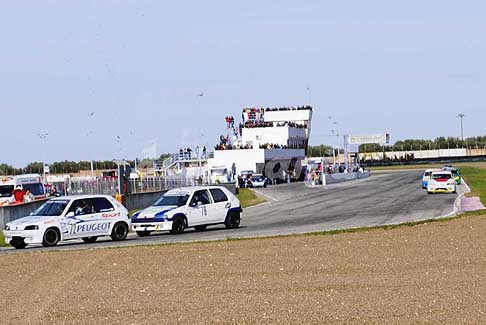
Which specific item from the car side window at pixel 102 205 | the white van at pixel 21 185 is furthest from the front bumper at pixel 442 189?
the car side window at pixel 102 205

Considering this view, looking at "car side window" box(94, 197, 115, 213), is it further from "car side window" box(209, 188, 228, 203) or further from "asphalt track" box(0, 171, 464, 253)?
"car side window" box(209, 188, 228, 203)

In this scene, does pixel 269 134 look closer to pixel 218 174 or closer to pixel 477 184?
pixel 218 174

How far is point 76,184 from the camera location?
5009 cm

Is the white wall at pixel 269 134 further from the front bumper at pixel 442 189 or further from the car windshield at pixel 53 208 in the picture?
the car windshield at pixel 53 208

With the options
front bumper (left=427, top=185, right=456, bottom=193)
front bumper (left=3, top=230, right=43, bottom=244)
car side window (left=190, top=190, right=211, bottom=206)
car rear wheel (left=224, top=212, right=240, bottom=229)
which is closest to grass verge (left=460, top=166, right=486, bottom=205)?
front bumper (left=427, top=185, right=456, bottom=193)

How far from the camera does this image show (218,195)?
30797 millimetres

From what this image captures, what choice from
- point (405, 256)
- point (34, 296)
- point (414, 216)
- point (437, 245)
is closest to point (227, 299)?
point (34, 296)

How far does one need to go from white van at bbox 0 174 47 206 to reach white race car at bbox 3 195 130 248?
869 inches

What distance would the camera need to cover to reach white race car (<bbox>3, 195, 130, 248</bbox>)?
25.6 metres

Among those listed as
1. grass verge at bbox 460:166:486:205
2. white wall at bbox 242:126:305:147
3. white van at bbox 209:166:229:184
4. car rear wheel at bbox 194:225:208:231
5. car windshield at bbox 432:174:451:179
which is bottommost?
grass verge at bbox 460:166:486:205

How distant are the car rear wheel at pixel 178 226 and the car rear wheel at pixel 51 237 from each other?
13.7 feet

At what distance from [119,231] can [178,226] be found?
2358mm

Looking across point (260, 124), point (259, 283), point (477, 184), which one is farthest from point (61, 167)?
point (259, 283)

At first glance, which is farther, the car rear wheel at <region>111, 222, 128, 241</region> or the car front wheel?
the car front wheel
